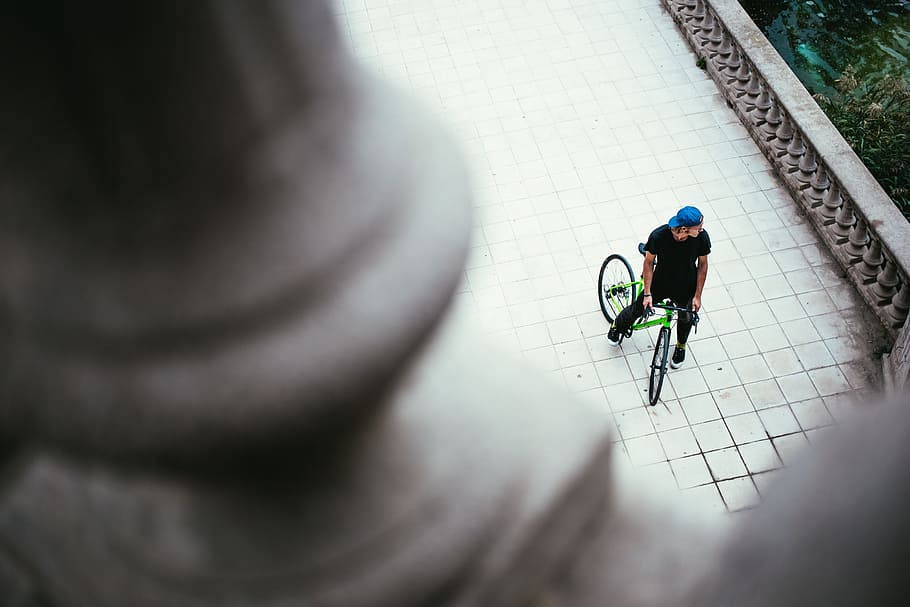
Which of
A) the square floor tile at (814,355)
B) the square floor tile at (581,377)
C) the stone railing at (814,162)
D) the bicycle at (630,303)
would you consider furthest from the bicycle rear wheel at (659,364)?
the stone railing at (814,162)

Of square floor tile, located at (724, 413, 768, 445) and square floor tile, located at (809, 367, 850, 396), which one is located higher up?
square floor tile, located at (724, 413, 768, 445)

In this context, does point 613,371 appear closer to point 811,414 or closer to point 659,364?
point 659,364

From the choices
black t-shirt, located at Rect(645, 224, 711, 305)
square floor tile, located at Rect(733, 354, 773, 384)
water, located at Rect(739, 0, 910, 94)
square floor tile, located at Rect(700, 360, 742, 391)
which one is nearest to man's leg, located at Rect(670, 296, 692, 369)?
black t-shirt, located at Rect(645, 224, 711, 305)

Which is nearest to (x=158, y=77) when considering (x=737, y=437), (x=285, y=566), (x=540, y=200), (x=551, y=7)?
(x=285, y=566)

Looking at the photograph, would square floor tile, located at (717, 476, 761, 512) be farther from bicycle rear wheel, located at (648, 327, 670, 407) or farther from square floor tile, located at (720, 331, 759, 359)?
square floor tile, located at (720, 331, 759, 359)

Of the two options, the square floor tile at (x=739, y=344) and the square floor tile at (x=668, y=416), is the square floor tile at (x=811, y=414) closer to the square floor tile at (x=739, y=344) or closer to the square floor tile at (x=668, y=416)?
the square floor tile at (x=739, y=344)

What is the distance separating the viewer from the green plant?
888 centimetres

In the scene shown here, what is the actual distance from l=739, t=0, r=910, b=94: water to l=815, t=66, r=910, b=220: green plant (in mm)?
912

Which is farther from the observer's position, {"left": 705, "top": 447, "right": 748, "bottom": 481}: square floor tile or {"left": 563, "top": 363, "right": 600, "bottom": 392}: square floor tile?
{"left": 563, "top": 363, "right": 600, "bottom": 392}: square floor tile

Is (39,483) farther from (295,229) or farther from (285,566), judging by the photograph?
(295,229)

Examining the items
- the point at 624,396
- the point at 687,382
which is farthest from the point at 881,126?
the point at 624,396

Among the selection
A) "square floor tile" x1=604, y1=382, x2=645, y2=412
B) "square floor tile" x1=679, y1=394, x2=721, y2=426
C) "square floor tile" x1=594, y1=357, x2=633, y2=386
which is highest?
"square floor tile" x1=594, y1=357, x2=633, y2=386

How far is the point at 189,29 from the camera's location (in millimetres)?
770

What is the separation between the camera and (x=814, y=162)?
Result: 8.22m
